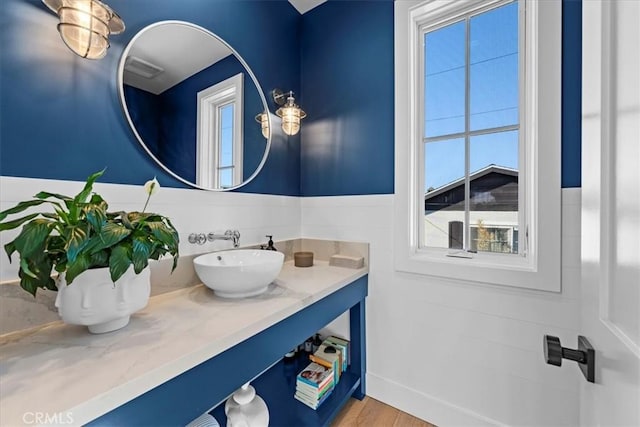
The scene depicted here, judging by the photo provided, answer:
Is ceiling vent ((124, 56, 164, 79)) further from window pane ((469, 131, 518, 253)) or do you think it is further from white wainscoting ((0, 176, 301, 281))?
window pane ((469, 131, 518, 253))

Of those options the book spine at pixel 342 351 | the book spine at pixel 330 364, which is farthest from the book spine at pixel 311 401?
the book spine at pixel 342 351

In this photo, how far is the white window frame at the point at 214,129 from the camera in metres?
1.29

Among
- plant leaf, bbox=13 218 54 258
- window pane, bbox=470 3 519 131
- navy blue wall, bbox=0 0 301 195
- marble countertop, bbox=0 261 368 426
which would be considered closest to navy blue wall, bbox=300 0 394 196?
window pane, bbox=470 3 519 131

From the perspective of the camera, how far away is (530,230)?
1.21 metres

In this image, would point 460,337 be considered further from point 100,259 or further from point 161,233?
point 100,259

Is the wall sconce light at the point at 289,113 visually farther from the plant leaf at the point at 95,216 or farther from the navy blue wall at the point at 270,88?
the plant leaf at the point at 95,216

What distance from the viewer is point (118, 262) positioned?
0.65m

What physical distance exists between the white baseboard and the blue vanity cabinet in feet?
0.32

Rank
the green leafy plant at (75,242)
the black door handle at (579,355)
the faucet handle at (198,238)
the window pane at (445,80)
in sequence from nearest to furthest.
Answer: the black door handle at (579,355) → the green leafy plant at (75,242) → the faucet handle at (198,238) → the window pane at (445,80)

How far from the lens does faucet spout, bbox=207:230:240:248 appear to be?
130 cm

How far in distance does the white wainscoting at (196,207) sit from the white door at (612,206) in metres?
1.36

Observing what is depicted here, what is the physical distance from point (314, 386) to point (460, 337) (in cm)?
80

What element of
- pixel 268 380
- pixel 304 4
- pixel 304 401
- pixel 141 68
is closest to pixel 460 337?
pixel 304 401

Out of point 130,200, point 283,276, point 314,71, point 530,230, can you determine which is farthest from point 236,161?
point 530,230
